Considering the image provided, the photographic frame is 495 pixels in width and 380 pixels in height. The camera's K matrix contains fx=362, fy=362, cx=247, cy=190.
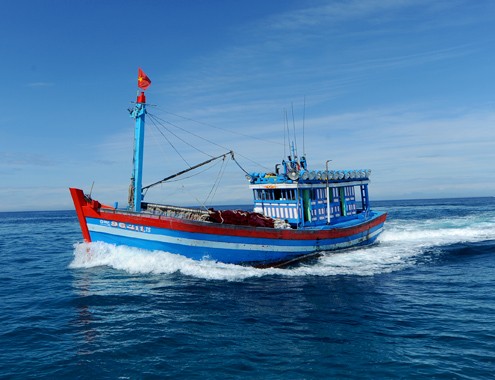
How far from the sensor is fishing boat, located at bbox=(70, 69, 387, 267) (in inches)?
700

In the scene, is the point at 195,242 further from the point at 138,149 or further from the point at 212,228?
the point at 138,149

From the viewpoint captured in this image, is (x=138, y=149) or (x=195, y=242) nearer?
(x=195, y=242)

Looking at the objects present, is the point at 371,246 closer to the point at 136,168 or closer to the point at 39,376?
the point at 136,168

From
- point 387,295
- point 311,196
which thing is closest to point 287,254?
point 311,196

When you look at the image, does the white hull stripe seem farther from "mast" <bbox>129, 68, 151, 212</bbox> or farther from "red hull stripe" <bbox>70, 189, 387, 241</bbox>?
"mast" <bbox>129, 68, 151, 212</bbox>

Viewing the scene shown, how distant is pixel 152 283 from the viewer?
16.0 m

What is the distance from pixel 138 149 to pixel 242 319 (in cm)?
1198

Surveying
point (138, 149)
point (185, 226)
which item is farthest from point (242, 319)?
point (138, 149)

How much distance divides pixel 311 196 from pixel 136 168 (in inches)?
445

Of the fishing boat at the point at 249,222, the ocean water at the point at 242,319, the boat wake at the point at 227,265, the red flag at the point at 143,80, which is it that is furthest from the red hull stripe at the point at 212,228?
the red flag at the point at 143,80

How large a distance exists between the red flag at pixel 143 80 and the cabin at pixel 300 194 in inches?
350

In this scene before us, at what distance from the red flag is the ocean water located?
29.5 ft

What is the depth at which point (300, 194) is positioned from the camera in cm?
2342

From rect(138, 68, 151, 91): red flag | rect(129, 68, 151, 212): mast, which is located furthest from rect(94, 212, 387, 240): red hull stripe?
rect(138, 68, 151, 91): red flag
